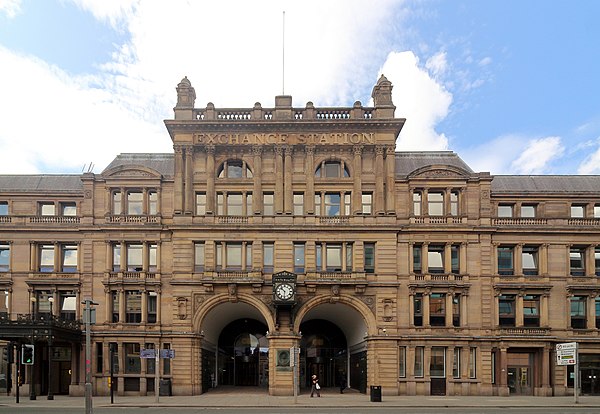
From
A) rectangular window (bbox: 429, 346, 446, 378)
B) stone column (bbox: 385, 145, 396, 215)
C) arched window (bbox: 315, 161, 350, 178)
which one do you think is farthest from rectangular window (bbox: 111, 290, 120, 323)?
rectangular window (bbox: 429, 346, 446, 378)

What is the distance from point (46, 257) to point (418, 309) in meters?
30.6

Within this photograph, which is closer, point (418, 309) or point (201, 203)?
point (418, 309)

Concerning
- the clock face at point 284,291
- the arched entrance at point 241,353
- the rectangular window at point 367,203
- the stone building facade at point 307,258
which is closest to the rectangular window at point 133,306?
the stone building facade at point 307,258

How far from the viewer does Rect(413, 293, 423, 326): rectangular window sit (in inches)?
1871

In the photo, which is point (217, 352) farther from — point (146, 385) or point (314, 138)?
point (314, 138)

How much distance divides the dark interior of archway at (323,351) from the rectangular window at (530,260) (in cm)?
1811

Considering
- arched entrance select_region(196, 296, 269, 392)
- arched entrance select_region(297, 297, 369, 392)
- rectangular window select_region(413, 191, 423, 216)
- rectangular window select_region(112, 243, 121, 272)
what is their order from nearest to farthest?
rectangular window select_region(112, 243, 121, 272)
rectangular window select_region(413, 191, 423, 216)
arched entrance select_region(297, 297, 369, 392)
arched entrance select_region(196, 296, 269, 392)

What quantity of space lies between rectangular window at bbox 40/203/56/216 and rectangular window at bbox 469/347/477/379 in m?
36.0

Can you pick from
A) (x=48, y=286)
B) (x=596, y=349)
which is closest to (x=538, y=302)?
(x=596, y=349)

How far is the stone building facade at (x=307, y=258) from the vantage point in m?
46.7

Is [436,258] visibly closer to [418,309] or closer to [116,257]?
[418,309]

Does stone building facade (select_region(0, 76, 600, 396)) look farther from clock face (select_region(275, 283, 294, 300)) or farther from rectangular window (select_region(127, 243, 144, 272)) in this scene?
clock face (select_region(275, 283, 294, 300))

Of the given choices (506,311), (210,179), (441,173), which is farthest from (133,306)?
(506,311)

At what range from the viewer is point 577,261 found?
48.8 m
